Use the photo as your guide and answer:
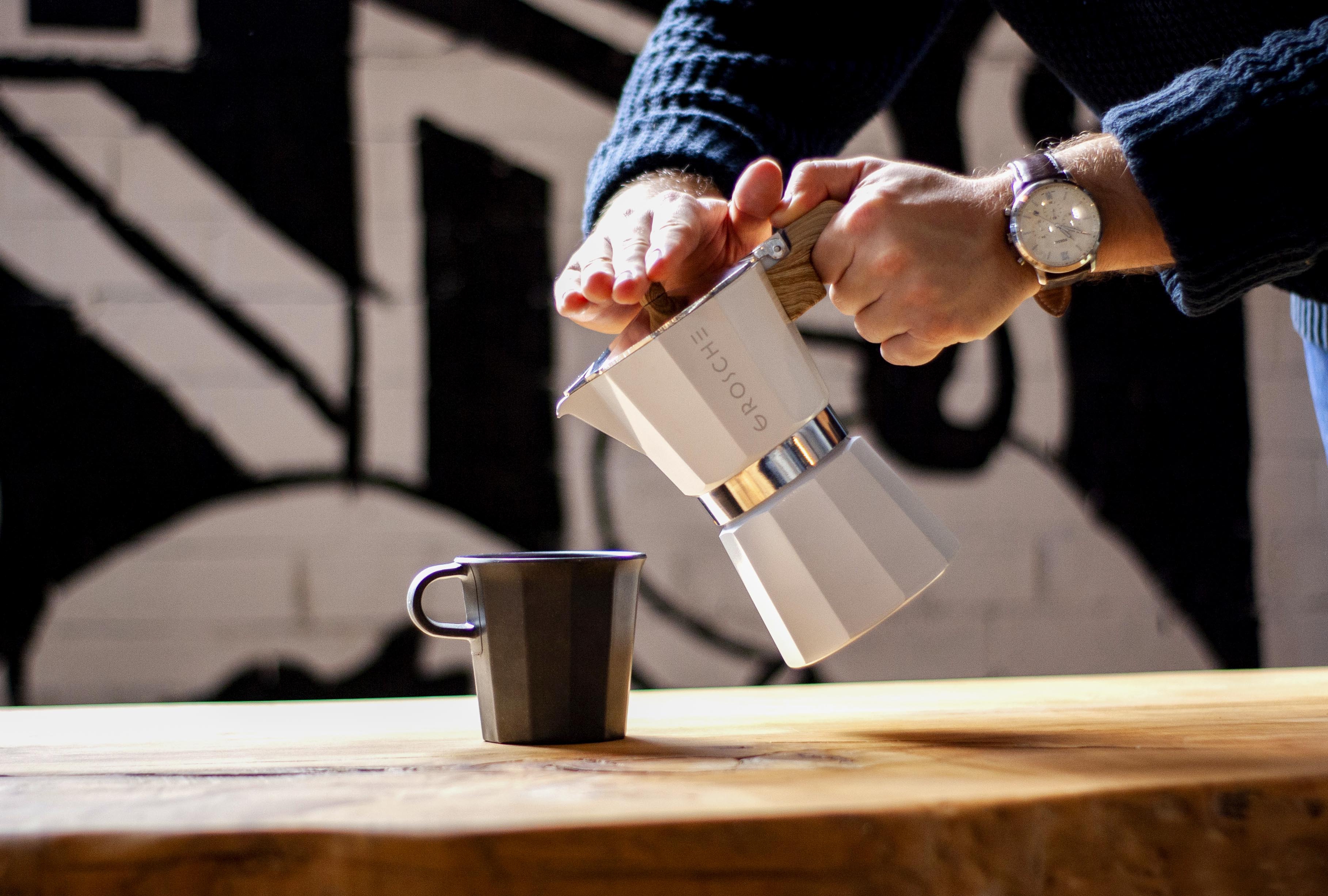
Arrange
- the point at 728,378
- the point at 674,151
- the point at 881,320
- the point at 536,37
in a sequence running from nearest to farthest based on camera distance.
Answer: the point at 728,378
the point at 881,320
the point at 674,151
the point at 536,37

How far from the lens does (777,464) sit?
0.47 metres

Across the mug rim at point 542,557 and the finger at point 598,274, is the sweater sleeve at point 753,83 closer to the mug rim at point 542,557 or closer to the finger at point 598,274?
the finger at point 598,274

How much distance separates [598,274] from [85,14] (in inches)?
54.8

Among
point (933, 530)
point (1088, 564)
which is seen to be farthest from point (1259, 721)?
point (1088, 564)

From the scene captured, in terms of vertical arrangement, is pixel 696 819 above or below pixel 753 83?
below

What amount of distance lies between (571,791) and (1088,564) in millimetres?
1366

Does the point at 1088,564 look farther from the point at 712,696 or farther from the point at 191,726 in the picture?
the point at 191,726

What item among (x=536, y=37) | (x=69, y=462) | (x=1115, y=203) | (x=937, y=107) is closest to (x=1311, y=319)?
(x=1115, y=203)

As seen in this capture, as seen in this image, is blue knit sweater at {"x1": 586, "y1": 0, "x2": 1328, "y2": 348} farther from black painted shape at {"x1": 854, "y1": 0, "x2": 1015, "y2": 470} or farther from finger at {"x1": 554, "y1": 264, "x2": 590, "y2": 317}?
black painted shape at {"x1": 854, "y1": 0, "x2": 1015, "y2": 470}

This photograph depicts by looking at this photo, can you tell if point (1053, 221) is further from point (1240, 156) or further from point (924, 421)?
point (924, 421)

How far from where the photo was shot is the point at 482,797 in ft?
1.09

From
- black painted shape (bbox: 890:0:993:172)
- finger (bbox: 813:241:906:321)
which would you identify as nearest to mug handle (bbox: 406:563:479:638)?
finger (bbox: 813:241:906:321)

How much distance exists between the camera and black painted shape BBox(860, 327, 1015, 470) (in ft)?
4.99

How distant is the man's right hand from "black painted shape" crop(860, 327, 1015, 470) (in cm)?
92
